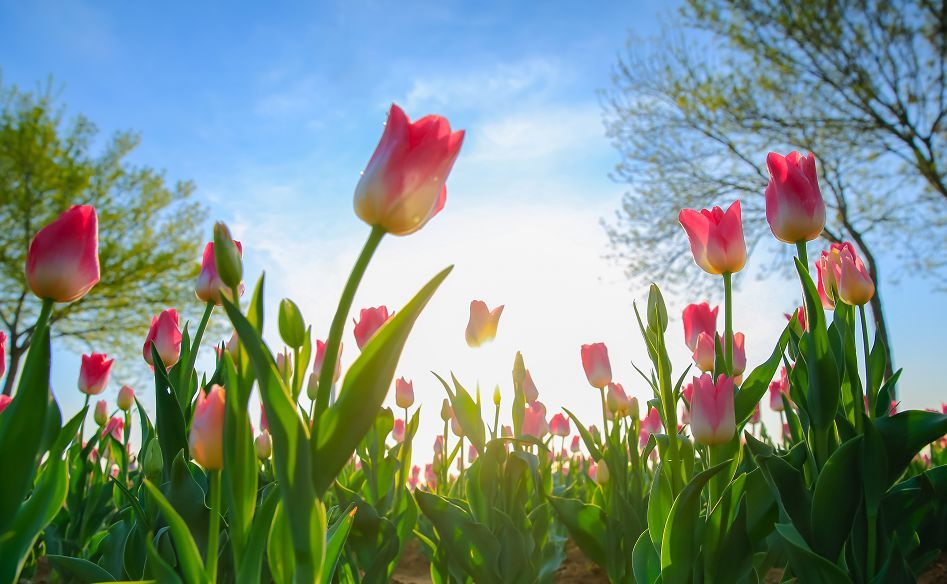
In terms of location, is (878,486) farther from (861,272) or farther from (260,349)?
(260,349)

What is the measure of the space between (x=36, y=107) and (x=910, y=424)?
17.8m

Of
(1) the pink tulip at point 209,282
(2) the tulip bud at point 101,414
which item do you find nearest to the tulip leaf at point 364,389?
(1) the pink tulip at point 209,282

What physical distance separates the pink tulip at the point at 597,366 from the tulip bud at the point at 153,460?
4.30 feet

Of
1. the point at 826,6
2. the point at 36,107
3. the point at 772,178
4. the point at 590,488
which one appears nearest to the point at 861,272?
the point at 772,178

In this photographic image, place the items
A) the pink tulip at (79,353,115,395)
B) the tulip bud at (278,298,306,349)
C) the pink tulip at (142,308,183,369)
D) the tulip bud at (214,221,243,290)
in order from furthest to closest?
the pink tulip at (79,353,115,395) → the pink tulip at (142,308,183,369) → the tulip bud at (278,298,306,349) → the tulip bud at (214,221,243,290)

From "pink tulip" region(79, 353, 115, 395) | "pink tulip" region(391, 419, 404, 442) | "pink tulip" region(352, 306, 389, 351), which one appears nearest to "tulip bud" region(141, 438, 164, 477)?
"pink tulip" region(352, 306, 389, 351)

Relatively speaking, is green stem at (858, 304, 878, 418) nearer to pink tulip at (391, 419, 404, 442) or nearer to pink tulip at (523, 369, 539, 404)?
pink tulip at (523, 369, 539, 404)

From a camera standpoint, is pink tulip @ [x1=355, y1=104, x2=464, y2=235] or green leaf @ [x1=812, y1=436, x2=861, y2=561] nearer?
pink tulip @ [x1=355, y1=104, x2=464, y2=235]

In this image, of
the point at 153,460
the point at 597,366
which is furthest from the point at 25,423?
the point at 597,366

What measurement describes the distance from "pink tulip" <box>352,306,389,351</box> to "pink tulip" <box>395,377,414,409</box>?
91 centimetres

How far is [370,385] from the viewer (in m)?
0.74

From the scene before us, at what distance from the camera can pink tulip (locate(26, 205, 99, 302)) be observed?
88 centimetres

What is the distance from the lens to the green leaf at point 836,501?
1250 millimetres

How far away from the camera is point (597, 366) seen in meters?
2.18
